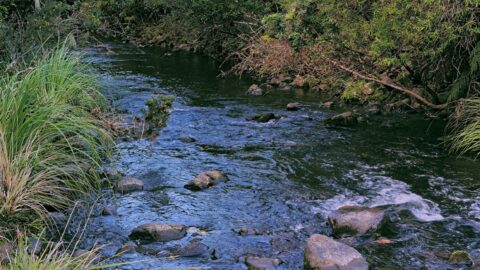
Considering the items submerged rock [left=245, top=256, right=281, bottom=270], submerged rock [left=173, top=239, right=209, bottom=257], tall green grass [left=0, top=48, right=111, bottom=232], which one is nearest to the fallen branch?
tall green grass [left=0, top=48, right=111, bottom=232]

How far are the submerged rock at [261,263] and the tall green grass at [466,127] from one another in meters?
4.22

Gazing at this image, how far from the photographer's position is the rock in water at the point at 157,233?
4.97 m

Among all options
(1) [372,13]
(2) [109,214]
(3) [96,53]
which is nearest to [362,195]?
(2) [109,214]

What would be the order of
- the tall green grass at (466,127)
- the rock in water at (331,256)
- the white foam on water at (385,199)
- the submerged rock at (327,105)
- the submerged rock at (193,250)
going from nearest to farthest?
1. the rock in water at (331,256)
2. the submerged rock at (193,250)
3. the white foam on water at (385,199)
4. the tall green grass at (466,127)
5. the submerged rock at (327,105)

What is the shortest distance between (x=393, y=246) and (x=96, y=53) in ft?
46.0

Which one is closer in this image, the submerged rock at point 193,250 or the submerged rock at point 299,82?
the submerged rock at point 193,250

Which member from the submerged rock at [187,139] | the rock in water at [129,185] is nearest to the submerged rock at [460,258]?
the rock in water at [129,185]

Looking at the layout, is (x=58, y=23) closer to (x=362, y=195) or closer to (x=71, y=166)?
(x=71, y=166)

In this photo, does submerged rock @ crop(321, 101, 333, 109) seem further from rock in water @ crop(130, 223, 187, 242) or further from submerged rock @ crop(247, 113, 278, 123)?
rock in water @ crop(130, 223, 187, 242)

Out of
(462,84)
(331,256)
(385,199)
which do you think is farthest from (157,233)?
(462,84)

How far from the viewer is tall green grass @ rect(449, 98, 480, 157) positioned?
299 inches

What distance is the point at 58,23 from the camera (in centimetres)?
980

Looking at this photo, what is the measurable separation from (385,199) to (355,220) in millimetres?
971

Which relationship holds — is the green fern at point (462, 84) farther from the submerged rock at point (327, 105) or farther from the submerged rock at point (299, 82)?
the submerged rock at point (299, 82)
